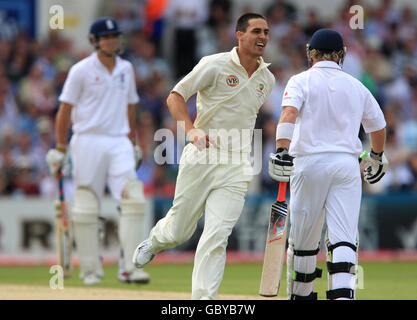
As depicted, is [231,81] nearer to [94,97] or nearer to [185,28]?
[94,97]

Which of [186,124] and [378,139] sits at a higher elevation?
[186,124]

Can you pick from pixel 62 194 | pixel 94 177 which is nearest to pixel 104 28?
pixel 94 177

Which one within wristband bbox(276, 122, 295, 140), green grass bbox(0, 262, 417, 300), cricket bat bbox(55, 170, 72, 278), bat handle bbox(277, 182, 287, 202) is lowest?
green grass bbox(0, 262, 417, 300)

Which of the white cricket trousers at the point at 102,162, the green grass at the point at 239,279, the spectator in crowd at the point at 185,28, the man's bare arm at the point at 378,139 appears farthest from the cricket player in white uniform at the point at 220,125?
the spectator in crowd at the point at 185,28

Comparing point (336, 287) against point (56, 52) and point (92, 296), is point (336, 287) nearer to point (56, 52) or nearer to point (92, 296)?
point (92, 296)

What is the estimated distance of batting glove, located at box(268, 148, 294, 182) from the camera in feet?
22.8

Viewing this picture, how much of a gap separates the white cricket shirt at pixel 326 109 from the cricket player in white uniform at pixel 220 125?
45 centimetres

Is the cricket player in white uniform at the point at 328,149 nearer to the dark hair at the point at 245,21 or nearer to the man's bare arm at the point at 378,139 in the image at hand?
the man's bare arm at the point at 378,139

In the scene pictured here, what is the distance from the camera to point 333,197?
7.09 m

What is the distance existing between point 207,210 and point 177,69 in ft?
31.9

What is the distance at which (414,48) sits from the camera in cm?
1648

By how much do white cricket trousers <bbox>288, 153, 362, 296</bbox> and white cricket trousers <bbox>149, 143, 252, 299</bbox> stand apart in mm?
431

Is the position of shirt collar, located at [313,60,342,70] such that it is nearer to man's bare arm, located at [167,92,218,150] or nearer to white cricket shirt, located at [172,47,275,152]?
white cricket shirt, located at [172,47,275,152]

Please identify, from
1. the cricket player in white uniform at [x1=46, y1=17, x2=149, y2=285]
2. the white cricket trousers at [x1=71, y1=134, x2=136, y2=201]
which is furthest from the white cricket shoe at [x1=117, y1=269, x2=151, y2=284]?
the white cricket trousers at [x1=71, y1=134, x2=136, y2=201]
